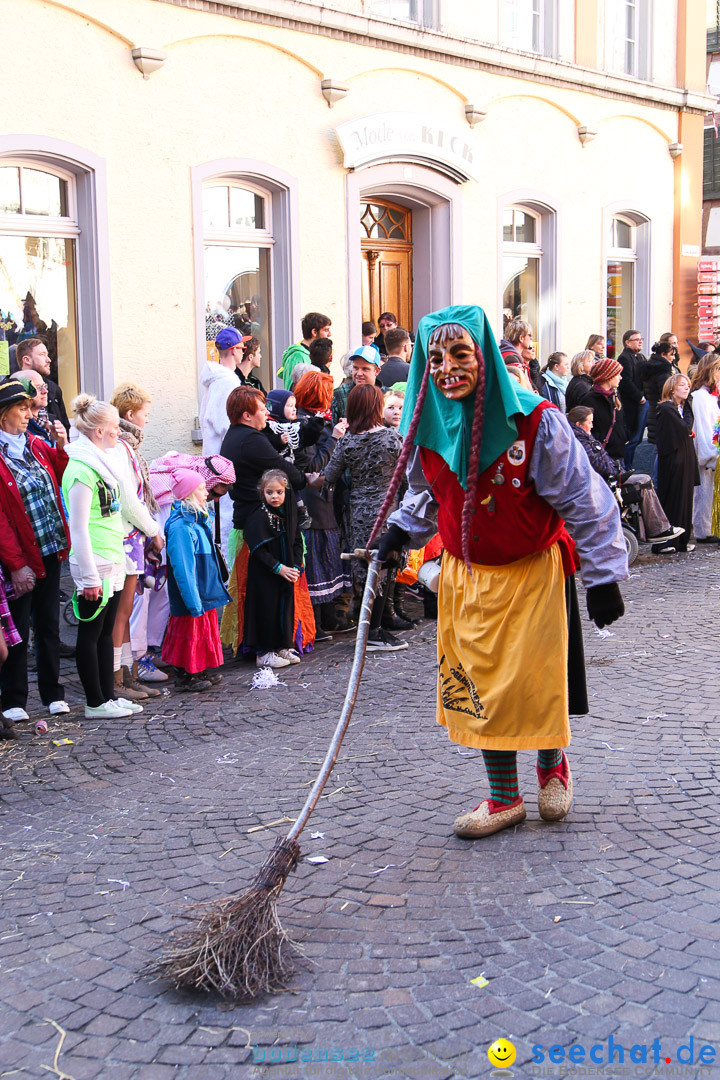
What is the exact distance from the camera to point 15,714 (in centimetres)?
647

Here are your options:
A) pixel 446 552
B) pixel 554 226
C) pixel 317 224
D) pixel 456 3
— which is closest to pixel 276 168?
pixel 317 224

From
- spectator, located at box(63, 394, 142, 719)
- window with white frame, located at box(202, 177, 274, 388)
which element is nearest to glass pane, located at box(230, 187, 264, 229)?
window with white frame, located at box(202, 177, 274, 388)

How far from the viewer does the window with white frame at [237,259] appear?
445 inches

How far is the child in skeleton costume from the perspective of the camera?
415 cm

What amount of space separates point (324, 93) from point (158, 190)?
240 cm

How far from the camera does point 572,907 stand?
12.7 ft

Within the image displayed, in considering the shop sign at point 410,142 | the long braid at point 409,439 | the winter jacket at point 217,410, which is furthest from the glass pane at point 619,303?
the long braid at point 409,439

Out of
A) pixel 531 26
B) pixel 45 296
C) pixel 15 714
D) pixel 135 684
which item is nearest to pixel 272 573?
pixel 135 684

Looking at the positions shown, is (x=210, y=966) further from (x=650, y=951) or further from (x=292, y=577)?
(x=292, y=577)

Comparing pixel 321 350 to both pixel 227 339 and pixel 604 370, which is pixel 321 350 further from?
pixel 604 370

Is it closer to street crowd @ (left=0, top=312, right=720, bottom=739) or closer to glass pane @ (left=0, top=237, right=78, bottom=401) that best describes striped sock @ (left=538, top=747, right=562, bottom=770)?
street crowd @ (left=0, top=312, right=720, bottom=739)

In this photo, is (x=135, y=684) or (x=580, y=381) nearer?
(x=135, y=684)

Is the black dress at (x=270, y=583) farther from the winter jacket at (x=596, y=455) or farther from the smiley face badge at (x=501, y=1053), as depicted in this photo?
the smiley face badge at (x=501, y=1053)

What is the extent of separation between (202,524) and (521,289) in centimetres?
905
